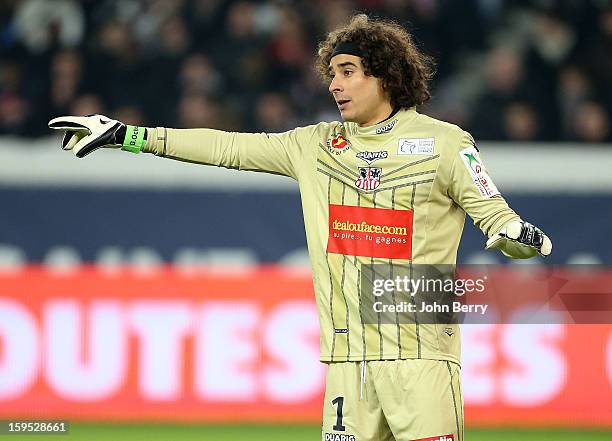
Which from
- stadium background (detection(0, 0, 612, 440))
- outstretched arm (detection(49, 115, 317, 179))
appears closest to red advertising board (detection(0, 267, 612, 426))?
stadium background (detection(0, 0, 612, 440))

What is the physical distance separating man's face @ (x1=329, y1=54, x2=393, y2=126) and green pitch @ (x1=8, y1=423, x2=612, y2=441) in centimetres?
393

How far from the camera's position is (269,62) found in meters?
11.1

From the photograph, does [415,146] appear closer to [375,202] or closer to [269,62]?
[375,202]

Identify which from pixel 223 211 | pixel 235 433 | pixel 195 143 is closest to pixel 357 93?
pixel 195 143

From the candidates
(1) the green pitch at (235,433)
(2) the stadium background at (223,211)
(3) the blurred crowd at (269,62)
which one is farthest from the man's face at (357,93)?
(3) the blurred crowd at (269,62)

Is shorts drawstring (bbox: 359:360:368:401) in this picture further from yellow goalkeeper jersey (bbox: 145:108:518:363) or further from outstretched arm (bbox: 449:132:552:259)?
outstretched arm (bbox: 449:132:552:259)

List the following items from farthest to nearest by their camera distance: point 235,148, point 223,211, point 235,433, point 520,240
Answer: point 223,211 < point 235,433 < point 235,148 < point 520,240

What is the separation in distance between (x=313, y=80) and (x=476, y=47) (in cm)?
167

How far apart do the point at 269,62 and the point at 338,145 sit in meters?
6.51

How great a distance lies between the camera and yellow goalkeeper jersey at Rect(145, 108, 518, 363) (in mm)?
4504

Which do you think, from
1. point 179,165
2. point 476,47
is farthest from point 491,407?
point 476,47

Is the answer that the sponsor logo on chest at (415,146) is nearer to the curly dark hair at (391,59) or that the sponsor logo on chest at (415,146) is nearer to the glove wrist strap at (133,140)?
the curly dark hair at (391,59)

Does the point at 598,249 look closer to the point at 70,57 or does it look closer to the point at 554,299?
the point at 554,299

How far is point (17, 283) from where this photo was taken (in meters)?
8.84
